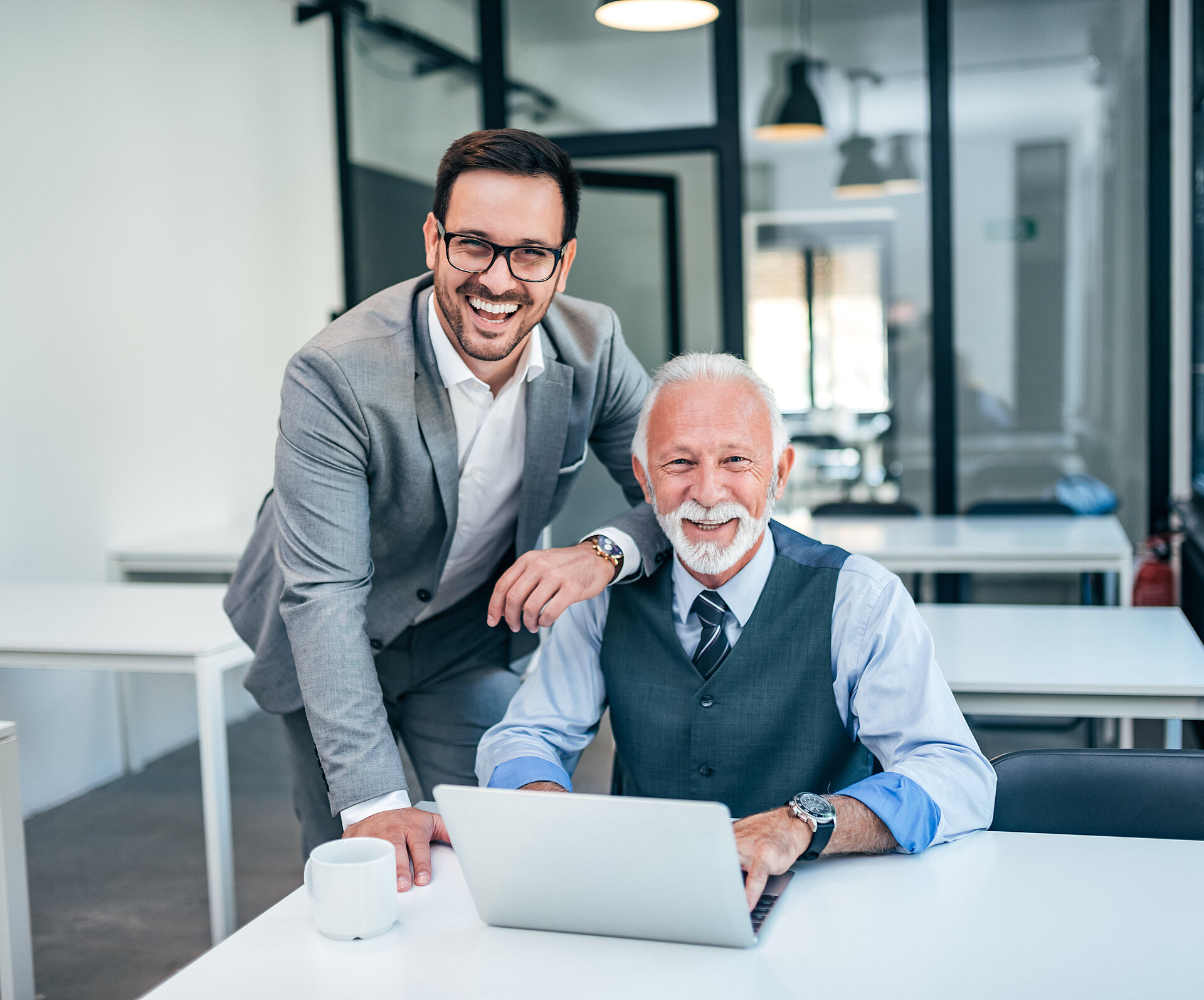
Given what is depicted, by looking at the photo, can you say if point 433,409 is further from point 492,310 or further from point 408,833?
point 408,833

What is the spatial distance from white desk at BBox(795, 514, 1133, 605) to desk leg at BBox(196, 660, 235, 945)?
5.49ft

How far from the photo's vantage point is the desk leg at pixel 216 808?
2559 mm

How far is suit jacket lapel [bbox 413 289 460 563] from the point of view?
1733 millimetres

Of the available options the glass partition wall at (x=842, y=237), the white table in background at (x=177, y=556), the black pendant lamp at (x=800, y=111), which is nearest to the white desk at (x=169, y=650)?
the white table in background at (x=177, y=556)

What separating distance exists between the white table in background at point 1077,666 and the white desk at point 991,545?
2.62 feet

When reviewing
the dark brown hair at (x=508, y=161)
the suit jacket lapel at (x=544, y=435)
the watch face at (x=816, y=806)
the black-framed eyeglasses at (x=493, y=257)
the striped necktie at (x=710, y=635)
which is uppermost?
the dark brown hair at (x=508, y=161)

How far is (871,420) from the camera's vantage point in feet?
16.8

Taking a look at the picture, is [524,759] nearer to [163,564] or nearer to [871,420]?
[163,564]

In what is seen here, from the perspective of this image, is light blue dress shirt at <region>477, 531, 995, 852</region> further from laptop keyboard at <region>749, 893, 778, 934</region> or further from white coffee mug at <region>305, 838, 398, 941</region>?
white coffee mug at <region>305, 838, 398, 941</region>

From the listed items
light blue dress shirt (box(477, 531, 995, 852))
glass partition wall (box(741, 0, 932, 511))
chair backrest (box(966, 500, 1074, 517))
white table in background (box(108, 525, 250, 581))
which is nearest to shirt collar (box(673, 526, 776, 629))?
light blue dress shirt (box(477, 531, 995, 852))

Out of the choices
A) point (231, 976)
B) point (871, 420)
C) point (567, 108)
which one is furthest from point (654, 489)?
point (567, 108)

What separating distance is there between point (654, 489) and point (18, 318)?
282 cm

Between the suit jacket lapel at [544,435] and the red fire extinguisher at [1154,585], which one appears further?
the red fire extinguisher at [1154,585]

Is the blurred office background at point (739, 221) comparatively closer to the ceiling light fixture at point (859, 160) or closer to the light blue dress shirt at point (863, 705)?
the ceiling light fixture at point (859, 160)
